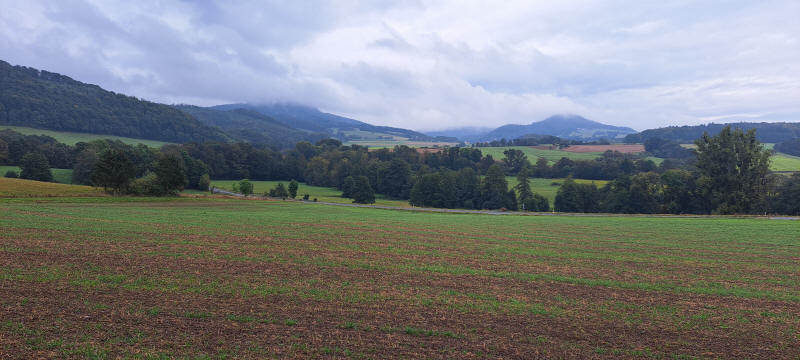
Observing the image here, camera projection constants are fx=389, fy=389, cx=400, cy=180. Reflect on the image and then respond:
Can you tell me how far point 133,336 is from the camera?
938 cm

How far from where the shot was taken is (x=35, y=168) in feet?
278

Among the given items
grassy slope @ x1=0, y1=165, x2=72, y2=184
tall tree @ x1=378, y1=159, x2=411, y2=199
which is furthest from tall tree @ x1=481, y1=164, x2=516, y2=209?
grassy slope @ x1=0, y1=165, x2=72, y2=184

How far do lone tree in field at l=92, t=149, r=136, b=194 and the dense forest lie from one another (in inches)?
5.9

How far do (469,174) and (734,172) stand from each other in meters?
60.2

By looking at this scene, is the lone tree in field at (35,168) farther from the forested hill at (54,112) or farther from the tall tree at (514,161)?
the tall tree at (514,161)

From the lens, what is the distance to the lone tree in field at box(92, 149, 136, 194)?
58.2 m

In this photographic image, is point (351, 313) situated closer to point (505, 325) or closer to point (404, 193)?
point (505, 325)

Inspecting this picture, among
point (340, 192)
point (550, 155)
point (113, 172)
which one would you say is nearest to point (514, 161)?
point (550, 155)

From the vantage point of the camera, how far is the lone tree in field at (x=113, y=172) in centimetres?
5817

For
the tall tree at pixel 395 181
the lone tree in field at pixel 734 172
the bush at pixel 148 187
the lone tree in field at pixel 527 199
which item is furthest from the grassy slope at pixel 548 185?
the bush at pixel 148 187

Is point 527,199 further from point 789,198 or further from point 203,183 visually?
point 203,183

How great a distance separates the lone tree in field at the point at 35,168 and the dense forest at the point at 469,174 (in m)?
0.32

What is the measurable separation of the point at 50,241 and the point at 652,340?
87.9 ft

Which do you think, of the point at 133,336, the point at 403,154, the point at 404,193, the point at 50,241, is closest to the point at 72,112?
the point at 403,154
